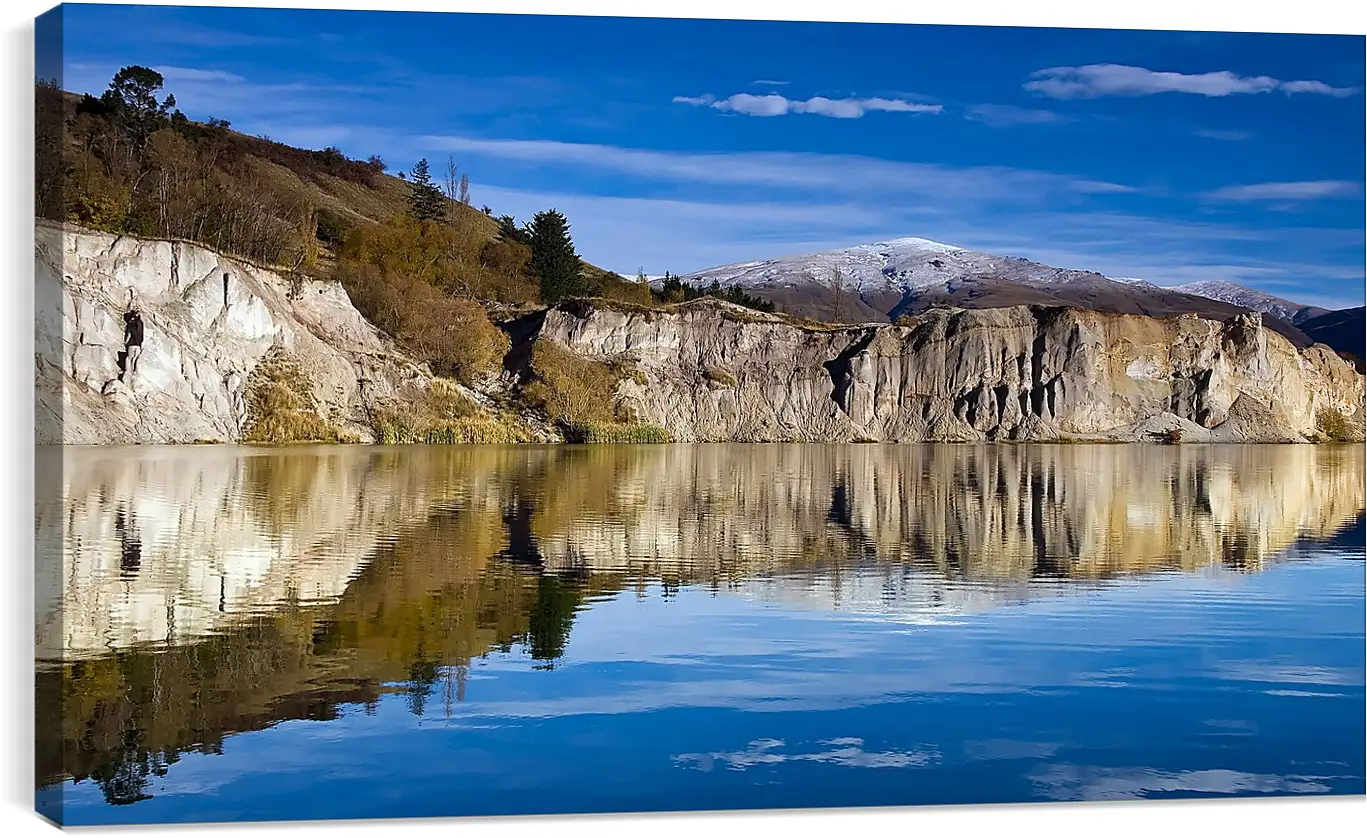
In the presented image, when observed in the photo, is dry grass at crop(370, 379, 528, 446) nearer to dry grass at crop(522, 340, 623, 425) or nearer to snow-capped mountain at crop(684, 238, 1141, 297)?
dry grass at crop(522, 340, 623, 425)

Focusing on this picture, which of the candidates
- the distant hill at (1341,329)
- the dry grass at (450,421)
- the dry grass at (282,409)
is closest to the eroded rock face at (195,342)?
the dry grass at (282,409)

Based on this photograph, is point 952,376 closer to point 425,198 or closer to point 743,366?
point 743,366

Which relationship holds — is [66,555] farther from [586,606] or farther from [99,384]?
[99,384]

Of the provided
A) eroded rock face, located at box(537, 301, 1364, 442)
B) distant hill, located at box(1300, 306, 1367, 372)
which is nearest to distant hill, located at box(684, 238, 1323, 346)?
distant hill, located at box(1300, 306, 1367, 372)

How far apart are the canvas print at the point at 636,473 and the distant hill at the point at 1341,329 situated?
0.72 feet

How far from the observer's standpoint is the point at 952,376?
54.8 metres

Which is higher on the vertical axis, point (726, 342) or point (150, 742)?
point (726, 342)

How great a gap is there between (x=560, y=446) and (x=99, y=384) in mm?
12717

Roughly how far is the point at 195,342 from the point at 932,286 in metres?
18.6

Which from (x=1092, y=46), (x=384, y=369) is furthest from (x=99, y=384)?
(x=1092, y=46)

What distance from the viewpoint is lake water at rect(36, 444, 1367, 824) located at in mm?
7938

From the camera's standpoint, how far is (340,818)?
24.4 ft

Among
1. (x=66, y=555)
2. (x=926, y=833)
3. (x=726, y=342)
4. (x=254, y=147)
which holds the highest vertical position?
(x=254, y=147)

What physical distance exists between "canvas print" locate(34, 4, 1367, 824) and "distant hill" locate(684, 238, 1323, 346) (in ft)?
1.15
